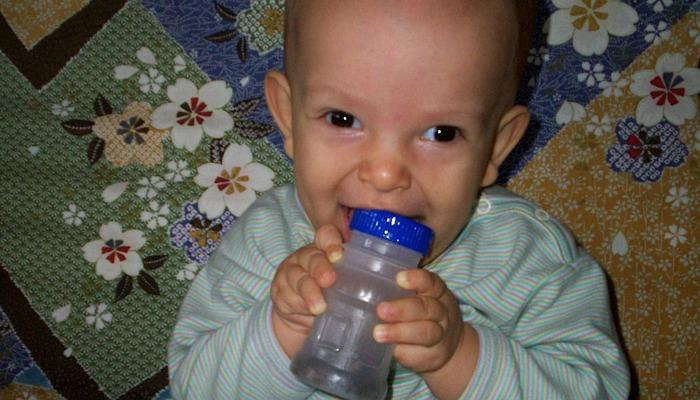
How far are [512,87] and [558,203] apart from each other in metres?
0.44

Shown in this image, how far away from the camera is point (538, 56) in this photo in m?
1.37

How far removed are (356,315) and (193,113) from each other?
70cm

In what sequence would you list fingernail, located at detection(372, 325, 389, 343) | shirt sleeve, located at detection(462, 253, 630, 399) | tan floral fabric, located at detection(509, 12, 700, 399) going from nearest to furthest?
fingernail, located at detection(372, 325, 389, 343)
shirt sleeve, located at detection(462, 253, 630, 399)
tan floral fabric, located at detection(509, 12, 700, 399)

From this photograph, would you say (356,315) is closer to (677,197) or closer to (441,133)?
(441,133)

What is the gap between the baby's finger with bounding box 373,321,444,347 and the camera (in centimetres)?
80

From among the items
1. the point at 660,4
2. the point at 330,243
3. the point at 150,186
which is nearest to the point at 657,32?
the point at 660,4

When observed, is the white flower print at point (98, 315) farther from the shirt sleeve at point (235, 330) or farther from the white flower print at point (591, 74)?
the white flower print at point (591, 74)

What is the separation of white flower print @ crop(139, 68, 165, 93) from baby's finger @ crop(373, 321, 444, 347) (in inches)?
30.4

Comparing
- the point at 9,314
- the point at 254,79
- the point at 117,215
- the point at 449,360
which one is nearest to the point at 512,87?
the point at 449,360

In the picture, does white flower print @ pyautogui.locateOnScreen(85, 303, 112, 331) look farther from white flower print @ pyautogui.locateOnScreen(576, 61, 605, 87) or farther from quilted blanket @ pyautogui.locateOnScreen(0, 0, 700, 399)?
white flower print @ pyautogui.locateOnScreen(576, 61, 605, 87)

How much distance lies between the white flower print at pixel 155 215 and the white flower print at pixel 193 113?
0.37 ft

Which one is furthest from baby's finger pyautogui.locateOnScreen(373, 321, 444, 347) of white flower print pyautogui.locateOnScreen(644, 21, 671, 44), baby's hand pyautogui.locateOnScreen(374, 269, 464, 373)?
white flower print pyautogui.locateOnScreen(644, 21, 671, 44)

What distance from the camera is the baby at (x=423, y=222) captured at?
0.84 metres

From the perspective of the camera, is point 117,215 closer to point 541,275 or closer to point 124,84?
point 124,84
